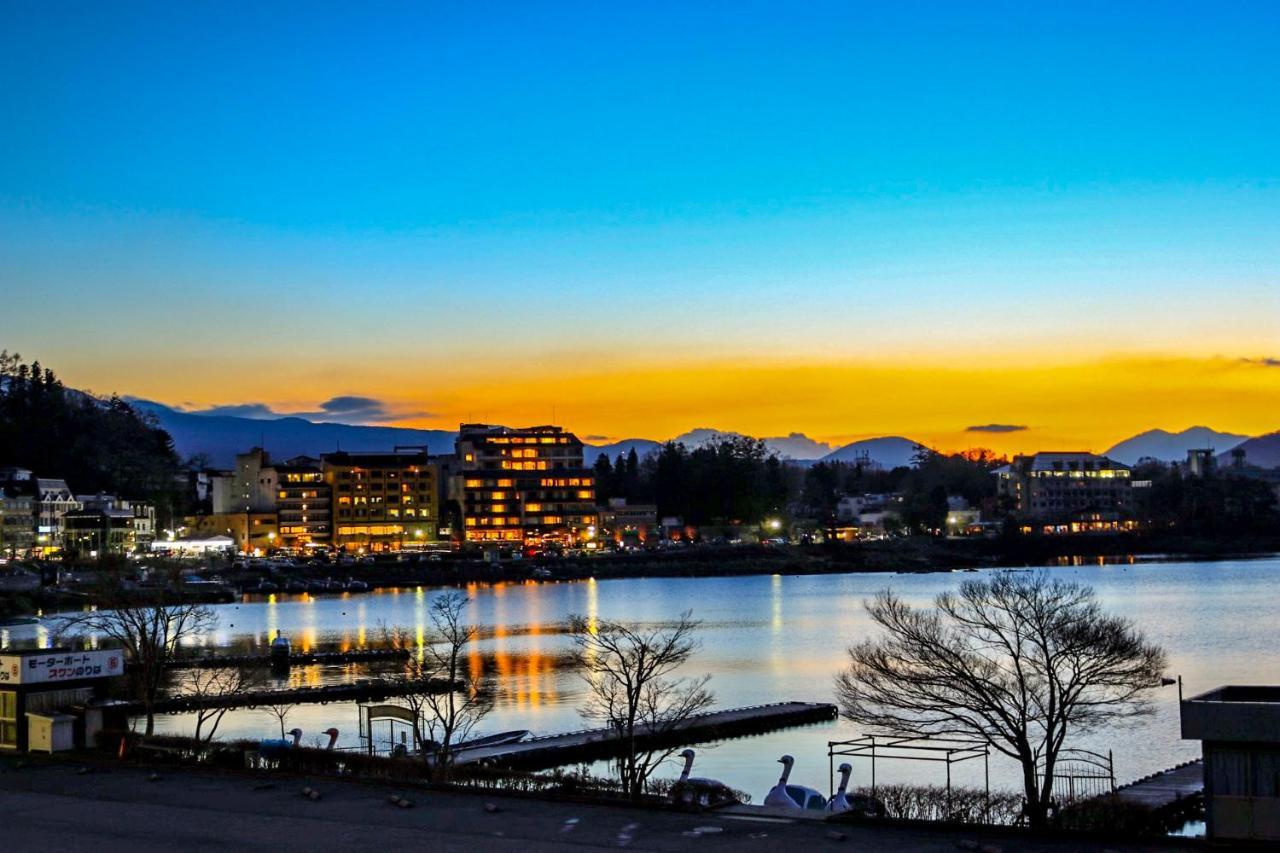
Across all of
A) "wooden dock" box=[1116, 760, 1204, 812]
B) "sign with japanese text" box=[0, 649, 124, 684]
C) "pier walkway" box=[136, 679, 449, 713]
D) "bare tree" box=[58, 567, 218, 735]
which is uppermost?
"sign with japanese text" box=[0, 649, 124, 684]

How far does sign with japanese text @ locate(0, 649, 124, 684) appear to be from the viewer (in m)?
22.2

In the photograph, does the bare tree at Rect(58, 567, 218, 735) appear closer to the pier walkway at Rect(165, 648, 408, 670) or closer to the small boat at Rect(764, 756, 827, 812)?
the pier walkway at Rect(165, 648, 408, 670)

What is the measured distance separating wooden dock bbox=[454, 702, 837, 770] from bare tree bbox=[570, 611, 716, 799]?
1.32 ft

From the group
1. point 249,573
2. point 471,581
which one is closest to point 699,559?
point 471,581

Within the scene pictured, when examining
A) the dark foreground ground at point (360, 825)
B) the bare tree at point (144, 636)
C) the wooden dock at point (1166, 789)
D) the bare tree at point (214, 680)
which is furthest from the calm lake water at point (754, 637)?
the dark foreground ground at point (360, 825)

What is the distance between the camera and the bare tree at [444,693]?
108 ft

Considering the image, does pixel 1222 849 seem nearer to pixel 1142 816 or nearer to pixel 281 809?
pixel 1142 816

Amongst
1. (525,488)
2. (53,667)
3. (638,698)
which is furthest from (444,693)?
Result: (525,488)

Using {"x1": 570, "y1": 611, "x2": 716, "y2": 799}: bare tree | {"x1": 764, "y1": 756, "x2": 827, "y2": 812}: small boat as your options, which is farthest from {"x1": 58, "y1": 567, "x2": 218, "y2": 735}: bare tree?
{"x1": 764, "y1": 756, "x2": 827, "y2": 812}: small boat

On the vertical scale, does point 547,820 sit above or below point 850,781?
above

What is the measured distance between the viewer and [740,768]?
121 ft

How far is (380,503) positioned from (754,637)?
373ft

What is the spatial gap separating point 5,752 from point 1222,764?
61.1ft

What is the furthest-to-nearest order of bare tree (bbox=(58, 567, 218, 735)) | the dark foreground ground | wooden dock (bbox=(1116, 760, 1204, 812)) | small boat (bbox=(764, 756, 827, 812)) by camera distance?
bare tree (bbox=(58, 567, 218, 735)) < small boat (bbox=(764, 756, 827, 812)) < wooden dock (bbox=(1116, 760, 1204, 812)) < the dark foreground ground
